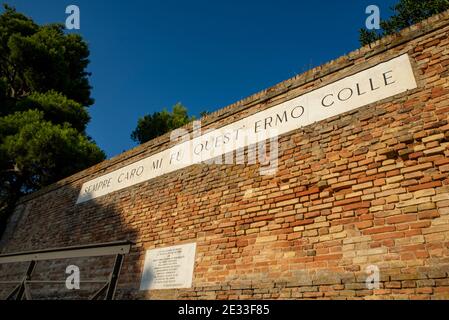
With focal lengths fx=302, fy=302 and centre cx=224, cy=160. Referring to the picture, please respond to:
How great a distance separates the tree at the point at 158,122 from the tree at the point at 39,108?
5.10 metres

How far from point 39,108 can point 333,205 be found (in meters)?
13.7

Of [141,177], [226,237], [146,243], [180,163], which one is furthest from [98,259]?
[226,237]

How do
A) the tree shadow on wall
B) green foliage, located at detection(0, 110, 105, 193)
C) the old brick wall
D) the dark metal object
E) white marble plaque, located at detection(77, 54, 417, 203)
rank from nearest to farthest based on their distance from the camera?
the old brick wall
white marble plaque, located at detection(77, 54, 417, 203)
the dark metal object
the tree shadow on wall
green foliage, located at detection(0, 110, 105, 193)

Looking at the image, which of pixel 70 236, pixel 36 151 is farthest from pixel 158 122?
pixel 70 236

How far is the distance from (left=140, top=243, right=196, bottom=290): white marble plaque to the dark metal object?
687 millimetres

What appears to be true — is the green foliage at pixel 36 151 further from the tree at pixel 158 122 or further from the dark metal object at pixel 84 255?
the tree at pixel 158 122

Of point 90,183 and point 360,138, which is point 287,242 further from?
point 90,183

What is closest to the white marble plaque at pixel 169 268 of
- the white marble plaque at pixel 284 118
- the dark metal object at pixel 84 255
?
the dark metal object at pixel 84 255

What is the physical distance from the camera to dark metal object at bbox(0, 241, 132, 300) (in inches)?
213

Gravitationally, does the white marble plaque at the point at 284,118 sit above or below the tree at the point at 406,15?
below

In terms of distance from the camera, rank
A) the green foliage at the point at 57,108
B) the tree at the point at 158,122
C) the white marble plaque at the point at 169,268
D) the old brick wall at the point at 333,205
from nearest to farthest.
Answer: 1. the old brick wall at the point at 333,205
2. the white marble plaque at the point at 169,268
3. the green foliage at the point at 57,108
4. the tree at the point at 158,122

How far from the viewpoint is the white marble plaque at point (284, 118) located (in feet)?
13.6

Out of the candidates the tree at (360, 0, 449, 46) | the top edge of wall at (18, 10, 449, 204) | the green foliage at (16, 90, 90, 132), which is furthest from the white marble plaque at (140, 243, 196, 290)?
the tree at (360, 0, 449, 46)

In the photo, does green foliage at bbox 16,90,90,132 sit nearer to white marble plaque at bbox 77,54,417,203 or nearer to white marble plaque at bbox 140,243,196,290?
white marble plaque at bbox 77,54,417,203
